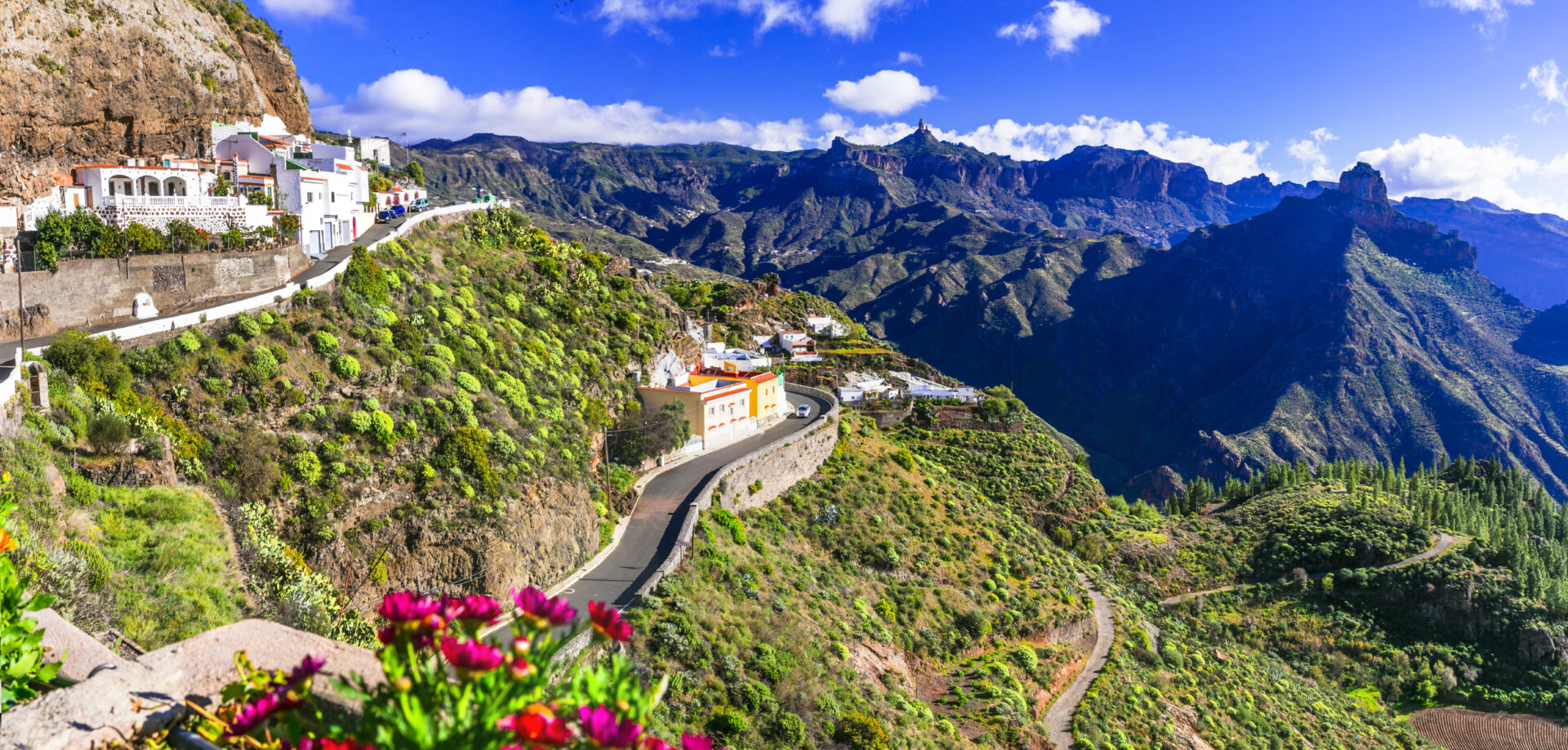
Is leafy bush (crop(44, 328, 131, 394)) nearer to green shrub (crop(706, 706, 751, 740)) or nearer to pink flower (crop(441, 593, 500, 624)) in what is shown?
green shrub (crop(706, 706, 751, 740))

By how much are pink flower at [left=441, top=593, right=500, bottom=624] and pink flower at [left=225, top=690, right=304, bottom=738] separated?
0.67m

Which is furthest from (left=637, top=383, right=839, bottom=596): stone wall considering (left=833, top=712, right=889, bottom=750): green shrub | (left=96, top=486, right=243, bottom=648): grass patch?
(left=96, top=486, right=243, bottom=648): grass patch

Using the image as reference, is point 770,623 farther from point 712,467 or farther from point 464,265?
point 464,265

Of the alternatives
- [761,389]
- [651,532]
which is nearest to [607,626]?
[651,532]

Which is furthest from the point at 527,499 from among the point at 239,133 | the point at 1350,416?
the point at 1350,416

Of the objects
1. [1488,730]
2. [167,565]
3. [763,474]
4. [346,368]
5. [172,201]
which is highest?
[172,201]

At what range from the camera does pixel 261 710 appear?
3.26m

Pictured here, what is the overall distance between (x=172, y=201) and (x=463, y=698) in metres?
29.7

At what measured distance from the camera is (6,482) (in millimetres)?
10891

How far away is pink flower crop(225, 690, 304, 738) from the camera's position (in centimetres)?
323

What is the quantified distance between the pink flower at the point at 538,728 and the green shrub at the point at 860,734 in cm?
1580

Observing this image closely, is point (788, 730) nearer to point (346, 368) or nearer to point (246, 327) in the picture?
point (346, 368)

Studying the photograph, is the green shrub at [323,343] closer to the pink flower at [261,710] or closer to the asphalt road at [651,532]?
the asphalt road at [651,532]

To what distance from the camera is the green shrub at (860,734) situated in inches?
671
